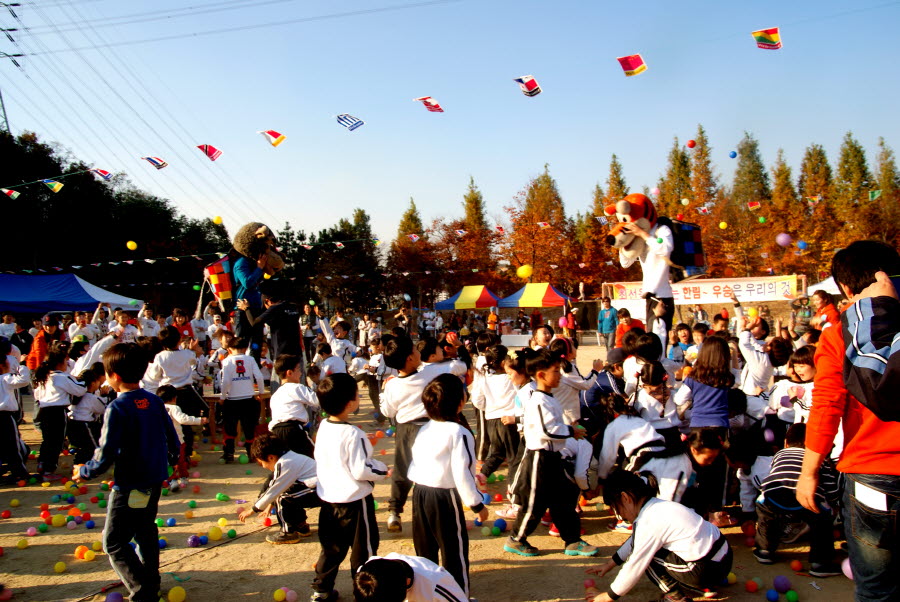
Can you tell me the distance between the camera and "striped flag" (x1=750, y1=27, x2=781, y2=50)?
310 inches

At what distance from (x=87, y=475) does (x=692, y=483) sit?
4102 mm

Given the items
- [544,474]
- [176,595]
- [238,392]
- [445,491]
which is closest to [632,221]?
[544,474]

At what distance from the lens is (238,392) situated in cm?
746

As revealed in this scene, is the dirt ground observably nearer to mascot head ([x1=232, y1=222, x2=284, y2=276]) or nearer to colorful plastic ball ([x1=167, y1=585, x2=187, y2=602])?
colorful plastic ball ([x1=167, y1=585, x2=187, y2=602])

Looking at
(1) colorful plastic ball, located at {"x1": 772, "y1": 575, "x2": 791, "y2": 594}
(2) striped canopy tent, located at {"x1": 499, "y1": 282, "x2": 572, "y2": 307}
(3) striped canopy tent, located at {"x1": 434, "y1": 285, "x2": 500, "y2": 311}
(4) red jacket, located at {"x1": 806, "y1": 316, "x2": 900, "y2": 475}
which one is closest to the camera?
(4) red jacket, located at {"x1": 806, "y1": 316, "x2": 900, "y2": 475}

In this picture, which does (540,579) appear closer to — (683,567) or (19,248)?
(683,567)

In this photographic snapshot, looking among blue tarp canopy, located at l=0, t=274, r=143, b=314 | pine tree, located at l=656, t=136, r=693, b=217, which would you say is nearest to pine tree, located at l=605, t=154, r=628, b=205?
pine tree, located at l=656, t=136, r=693, b=217

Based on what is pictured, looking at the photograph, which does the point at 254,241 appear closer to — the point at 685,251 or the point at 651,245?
the point at 651,245

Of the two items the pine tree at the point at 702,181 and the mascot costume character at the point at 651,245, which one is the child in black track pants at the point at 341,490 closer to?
the mascot costume character at the point at 651,245

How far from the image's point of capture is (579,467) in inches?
189

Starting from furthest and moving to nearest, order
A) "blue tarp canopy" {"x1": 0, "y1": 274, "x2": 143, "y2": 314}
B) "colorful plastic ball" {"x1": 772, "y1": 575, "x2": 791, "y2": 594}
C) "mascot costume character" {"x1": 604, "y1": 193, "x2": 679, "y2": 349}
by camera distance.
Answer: "blue tarp canopy" {"x1": 0, "y1": 274, "x2": 143, "y2": 314}, "mascot costume character" {"x1": 604, "y1": 193, "x2": 679, "y2": 349}, "colorful plastic ball" {"x1": 772, "y1": 575, "x2": 791, "y2": 594}

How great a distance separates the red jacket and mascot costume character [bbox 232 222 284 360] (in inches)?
242

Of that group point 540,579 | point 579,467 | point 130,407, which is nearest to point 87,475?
point 130,407

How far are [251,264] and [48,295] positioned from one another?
1697cm
